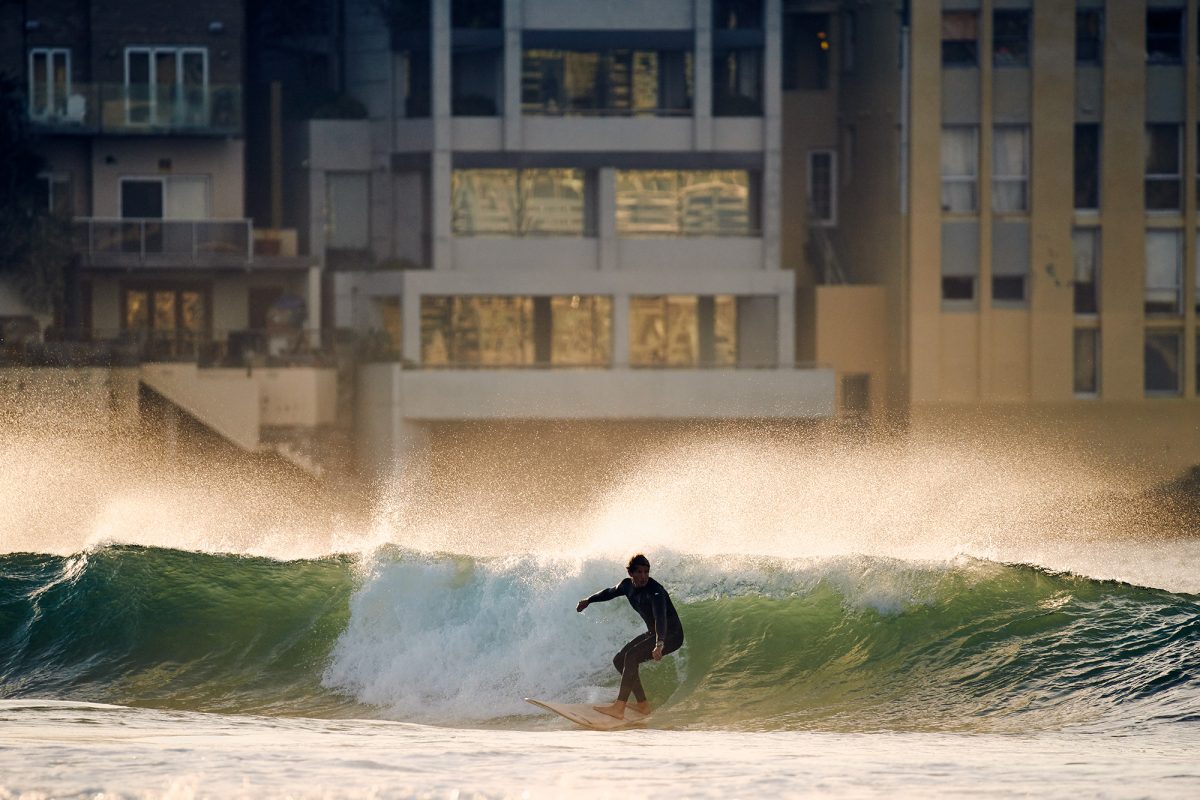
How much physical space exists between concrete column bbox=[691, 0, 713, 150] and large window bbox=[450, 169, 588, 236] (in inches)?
115

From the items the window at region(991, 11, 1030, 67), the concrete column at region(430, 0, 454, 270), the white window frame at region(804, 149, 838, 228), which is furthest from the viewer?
the white window frame at region(804, 149, 838, 228)

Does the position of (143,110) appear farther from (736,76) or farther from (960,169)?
(960,169)

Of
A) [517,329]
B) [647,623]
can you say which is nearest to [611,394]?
[517,329]

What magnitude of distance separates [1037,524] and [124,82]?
23065mm

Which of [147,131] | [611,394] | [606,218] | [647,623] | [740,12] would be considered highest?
[740,12]

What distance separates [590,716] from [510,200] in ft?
97.6

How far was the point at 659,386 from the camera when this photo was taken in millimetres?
42750

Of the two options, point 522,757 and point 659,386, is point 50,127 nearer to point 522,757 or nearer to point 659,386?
point 659,386

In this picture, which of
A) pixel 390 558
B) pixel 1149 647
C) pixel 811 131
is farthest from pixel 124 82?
pixel 1149 647

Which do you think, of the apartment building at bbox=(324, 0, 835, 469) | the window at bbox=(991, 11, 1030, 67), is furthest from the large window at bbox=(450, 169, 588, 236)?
the window at bbox=(991, 11, 1030, 67)

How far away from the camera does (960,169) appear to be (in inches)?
1710

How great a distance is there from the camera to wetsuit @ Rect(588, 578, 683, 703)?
1577 cm

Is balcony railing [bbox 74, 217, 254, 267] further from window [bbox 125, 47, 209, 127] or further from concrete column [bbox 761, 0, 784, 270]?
concrete column [bbox 761, 0, 784, 270]

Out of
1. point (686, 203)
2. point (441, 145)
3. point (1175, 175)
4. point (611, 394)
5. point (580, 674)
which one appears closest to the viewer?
point (580, 674)
